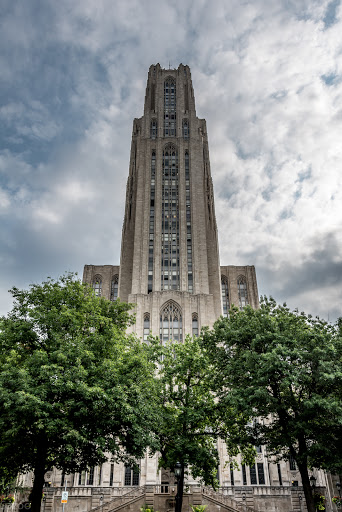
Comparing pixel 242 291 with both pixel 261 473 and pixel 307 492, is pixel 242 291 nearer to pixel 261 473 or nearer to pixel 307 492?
pixel 261 473

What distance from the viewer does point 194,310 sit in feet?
224

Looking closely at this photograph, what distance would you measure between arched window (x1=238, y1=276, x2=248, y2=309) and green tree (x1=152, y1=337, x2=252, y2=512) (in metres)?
58.8


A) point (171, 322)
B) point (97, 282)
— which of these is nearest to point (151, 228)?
point (171, 322)

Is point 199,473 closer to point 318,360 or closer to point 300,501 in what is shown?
point 318,360

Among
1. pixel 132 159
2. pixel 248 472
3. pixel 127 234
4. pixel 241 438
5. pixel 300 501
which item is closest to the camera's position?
pixel 241 438

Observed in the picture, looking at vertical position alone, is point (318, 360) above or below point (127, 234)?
below

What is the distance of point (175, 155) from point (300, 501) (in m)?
67.8

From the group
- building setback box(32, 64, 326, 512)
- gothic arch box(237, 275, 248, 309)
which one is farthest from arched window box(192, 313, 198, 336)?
gothic arch box(237, 275, 248, 309)

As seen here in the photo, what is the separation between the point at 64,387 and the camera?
22125mm

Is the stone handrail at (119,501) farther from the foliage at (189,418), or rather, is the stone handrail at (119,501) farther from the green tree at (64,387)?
the green tree at (64,387)

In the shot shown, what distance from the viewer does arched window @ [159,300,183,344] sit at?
6631cm

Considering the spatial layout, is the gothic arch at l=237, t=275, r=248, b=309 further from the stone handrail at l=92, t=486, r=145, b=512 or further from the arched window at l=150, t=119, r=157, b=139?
the stone handrail at l=92, t=486, r=145, b=512

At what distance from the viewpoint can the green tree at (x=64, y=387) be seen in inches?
858

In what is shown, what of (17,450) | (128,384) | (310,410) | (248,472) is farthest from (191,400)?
(248,472)
